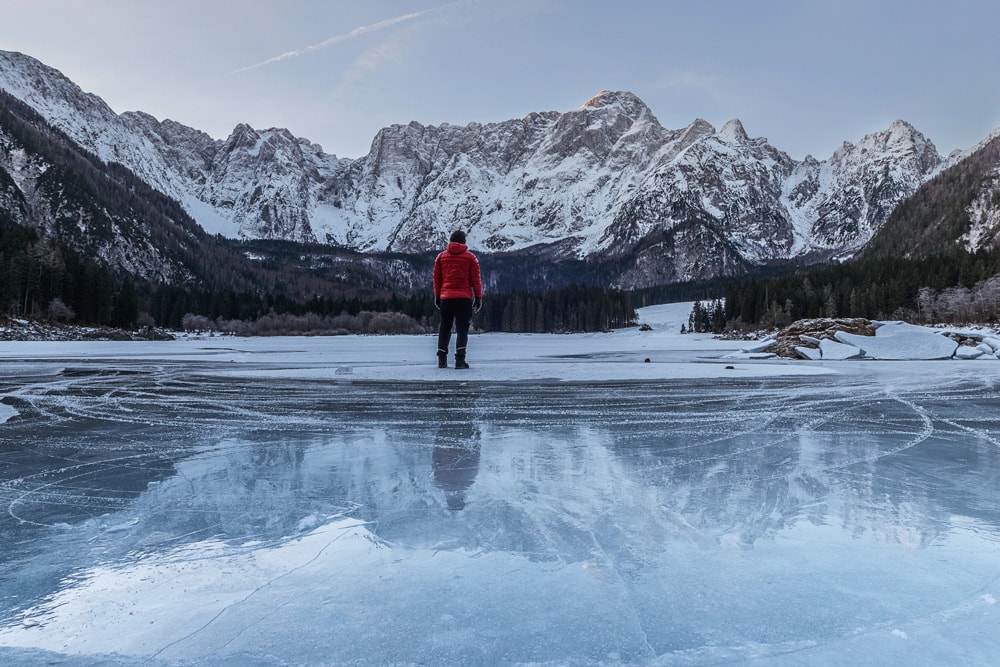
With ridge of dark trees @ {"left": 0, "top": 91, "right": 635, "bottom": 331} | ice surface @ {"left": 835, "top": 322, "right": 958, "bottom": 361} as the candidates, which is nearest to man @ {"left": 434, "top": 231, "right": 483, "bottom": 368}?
ice surface @ {"left": 835, "top": 322, "right": 958, "bottom": 361}

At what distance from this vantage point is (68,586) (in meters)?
2.07

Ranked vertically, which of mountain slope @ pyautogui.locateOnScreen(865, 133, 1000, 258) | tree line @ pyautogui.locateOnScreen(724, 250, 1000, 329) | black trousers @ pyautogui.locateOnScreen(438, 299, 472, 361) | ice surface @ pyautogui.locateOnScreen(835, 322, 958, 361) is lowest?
ice surface @ pyautogui.locateOnScreen(835, 322, 958, 361)

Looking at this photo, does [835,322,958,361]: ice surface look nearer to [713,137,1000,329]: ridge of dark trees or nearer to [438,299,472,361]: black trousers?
[438,299,472,361]: black trousers

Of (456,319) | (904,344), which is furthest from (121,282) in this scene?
(904,344)

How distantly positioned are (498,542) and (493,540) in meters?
0.03

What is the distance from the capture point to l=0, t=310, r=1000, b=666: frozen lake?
67.8 inches

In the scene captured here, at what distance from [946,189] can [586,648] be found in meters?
217

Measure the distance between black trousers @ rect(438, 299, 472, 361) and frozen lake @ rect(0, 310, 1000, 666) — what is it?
5.36 meters

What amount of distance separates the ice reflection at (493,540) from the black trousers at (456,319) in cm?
561

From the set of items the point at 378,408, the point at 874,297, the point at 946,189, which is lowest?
the point at 378,408

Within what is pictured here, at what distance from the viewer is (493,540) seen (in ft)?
8.43

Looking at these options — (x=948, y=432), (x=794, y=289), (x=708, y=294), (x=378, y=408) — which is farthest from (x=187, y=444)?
(x=708, y=294)

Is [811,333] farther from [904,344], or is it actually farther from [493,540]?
[493,540]

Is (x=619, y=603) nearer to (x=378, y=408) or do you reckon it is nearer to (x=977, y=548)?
(x=977, y=548)
